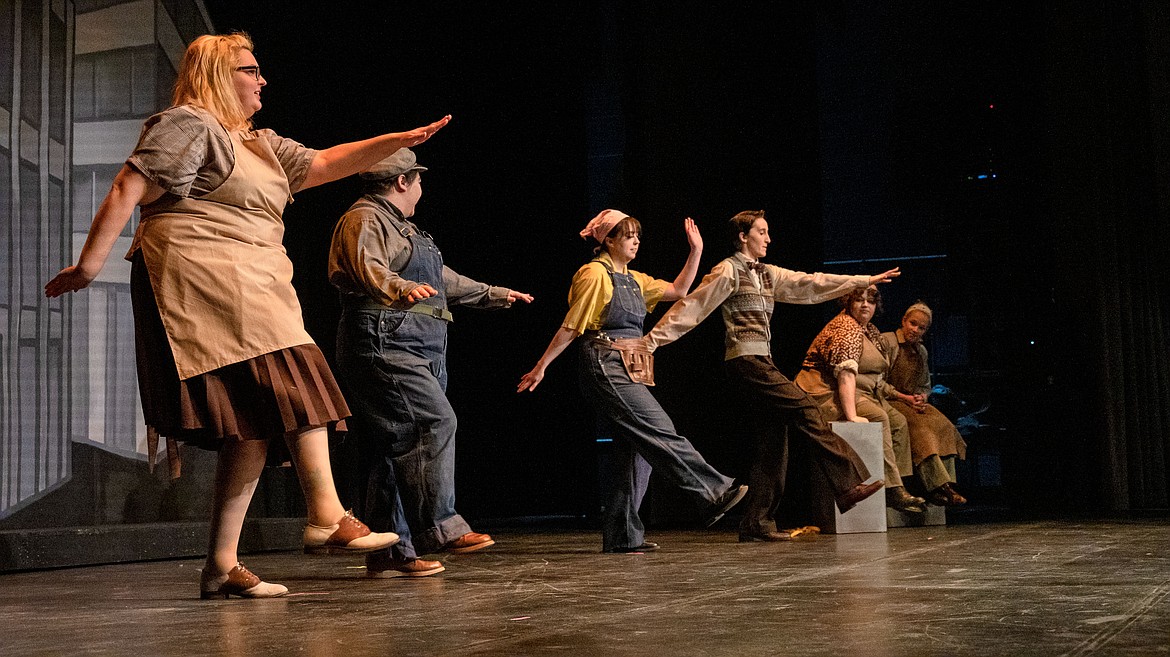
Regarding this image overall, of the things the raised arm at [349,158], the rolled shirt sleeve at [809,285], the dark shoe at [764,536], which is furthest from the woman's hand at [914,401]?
the raised arm at [349,158]

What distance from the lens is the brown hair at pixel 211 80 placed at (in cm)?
312

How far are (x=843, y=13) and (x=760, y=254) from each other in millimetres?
3401

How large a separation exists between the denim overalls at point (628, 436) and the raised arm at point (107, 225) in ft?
7.28

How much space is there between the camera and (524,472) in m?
7.85

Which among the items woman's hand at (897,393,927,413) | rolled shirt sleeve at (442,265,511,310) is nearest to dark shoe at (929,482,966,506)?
woman's hand at (897,393,927,413)

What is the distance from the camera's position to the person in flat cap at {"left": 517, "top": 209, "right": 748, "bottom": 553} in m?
4.68

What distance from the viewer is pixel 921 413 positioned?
6844 millimetres

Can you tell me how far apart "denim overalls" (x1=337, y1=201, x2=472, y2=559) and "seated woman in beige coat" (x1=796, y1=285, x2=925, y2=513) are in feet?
9.43

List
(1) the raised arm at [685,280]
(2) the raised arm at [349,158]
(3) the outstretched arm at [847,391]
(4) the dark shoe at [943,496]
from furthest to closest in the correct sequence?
1. (4) the dark shoe at [943,496]
2. (3) the outstretched arm at [847,391]
3. (1) the raised arm at [685,280]
4. (2) the raised arm at [349,158]

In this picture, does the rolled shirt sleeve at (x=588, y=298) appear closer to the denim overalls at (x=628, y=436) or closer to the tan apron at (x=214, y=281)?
the denim overalls at (x=628, y=436)

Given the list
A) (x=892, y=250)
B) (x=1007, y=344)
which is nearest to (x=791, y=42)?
(x=892, y=250)

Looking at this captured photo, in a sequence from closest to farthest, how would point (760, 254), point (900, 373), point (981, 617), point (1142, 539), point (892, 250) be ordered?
point (981, 617)
point (1142, 539)
point (760, 254)
point (900, 373)
point (892, 250)

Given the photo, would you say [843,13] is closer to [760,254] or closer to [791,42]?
[791,42]

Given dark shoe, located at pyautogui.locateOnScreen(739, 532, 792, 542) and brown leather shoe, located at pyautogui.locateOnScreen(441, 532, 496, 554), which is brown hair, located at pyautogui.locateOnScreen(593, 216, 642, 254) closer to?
dark shoe, located at pyautogui.locateOnScreen(739, 532, 792, 542)
